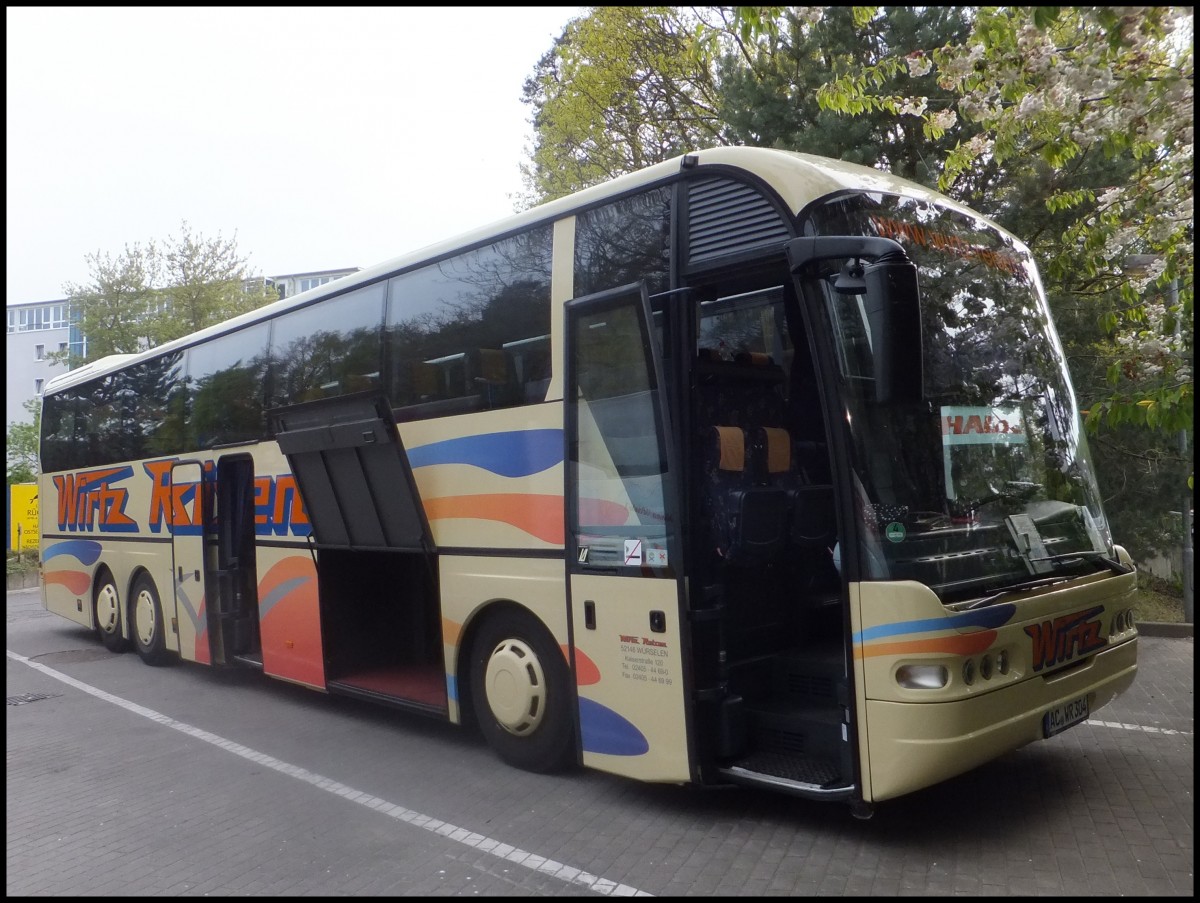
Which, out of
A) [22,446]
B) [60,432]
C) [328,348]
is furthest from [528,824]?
[22,446]

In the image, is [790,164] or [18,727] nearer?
[790,164]

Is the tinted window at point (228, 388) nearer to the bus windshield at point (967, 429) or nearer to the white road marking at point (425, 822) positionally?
the white road marking at point (425, 822)

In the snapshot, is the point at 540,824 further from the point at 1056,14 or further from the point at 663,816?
the point at 1056,14

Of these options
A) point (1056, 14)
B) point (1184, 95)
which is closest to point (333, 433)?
point (1056, 14)

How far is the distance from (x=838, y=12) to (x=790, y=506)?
9.77m

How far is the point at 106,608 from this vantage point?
42.2 feet

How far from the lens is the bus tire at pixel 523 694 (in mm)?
6375

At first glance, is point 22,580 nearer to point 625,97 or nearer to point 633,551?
point 625,97

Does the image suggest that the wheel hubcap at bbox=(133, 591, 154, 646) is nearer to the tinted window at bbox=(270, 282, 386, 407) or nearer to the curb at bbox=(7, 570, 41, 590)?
the tinted window at bbox=(270, 282, 386, 407)

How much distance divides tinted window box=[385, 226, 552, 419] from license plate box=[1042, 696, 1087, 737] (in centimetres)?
335

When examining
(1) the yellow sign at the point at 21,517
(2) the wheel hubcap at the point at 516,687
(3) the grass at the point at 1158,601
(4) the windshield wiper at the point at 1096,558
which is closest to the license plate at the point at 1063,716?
(4) the windshield wiper at the point at 1096,558

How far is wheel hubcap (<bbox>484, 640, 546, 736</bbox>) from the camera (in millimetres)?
6449

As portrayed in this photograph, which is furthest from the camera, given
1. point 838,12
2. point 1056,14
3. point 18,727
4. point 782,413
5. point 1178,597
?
point 1178,597

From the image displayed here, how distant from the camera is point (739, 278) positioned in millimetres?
5434
